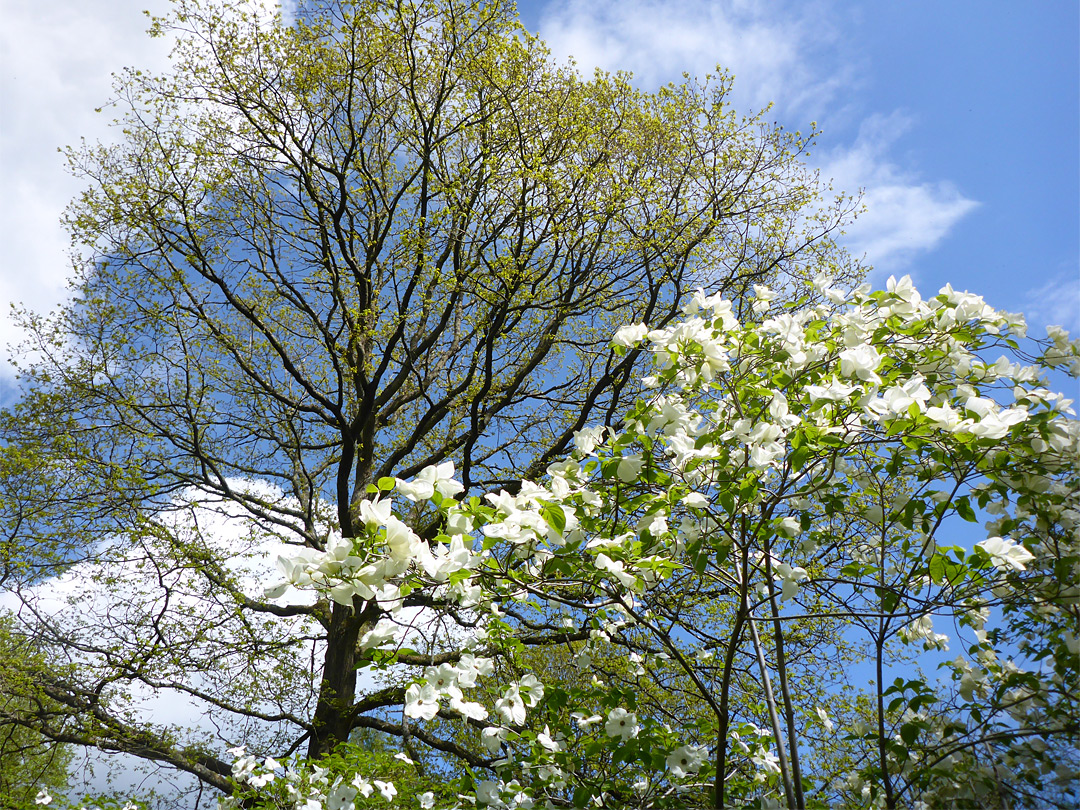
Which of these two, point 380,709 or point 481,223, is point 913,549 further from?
point 380,709

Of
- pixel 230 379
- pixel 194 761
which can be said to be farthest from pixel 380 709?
pixel 230 379

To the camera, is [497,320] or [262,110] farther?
[262,110]

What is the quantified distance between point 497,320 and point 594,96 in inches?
115

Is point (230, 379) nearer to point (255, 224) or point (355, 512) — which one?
point (255, 224)

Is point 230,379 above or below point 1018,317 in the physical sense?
above

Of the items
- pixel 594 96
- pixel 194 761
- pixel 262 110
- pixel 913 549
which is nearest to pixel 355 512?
pixel 194 761

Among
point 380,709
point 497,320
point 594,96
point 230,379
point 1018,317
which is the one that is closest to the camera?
point 1018,317

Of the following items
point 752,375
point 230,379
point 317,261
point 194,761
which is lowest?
point 194,761

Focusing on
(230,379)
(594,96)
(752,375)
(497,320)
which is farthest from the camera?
(230,379)

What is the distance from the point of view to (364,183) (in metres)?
8.28

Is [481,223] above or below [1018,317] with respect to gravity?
above

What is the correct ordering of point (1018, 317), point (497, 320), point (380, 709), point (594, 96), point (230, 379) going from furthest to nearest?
point (230, 379) < point (380, 709) < point (594, 96) < point (497, 320) < point (1018, 317)

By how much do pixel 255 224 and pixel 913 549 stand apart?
8.07 m

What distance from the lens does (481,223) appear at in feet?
25.1
